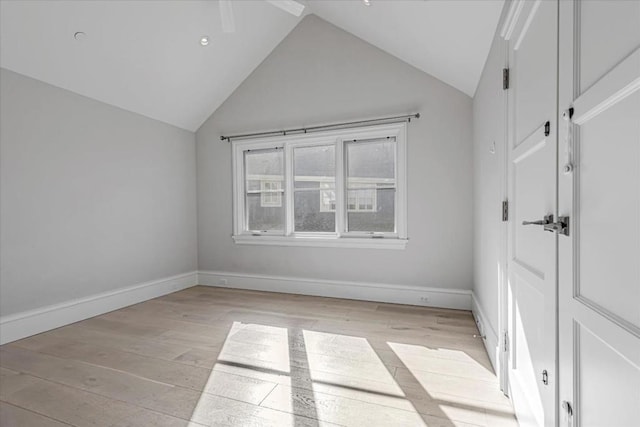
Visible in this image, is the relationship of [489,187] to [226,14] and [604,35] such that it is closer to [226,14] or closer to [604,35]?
[604,35]

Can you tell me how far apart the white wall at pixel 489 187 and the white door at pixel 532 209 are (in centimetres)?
23

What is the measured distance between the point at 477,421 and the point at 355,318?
62.7 inches

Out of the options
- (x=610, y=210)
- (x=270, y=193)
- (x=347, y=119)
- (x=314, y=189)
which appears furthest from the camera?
(x=270, y=193)

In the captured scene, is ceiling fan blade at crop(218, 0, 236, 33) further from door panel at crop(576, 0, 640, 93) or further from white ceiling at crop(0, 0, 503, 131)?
door panel at crop(576, 0, 640, 93)

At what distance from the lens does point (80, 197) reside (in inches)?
129

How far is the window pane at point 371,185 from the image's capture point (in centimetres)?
370

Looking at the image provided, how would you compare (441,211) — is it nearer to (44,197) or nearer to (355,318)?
(355,318)

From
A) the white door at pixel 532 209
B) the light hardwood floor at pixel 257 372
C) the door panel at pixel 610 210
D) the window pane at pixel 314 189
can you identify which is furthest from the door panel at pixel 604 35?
the window pane at pixel 314 189

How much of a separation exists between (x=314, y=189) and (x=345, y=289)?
1317 mm

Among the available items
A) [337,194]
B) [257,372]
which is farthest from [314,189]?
[257,372]

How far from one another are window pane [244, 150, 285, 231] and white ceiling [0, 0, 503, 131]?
1.07m

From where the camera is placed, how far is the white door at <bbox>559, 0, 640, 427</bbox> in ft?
2.36

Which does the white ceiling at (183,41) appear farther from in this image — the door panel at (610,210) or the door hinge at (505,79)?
the door panel at (610,210)

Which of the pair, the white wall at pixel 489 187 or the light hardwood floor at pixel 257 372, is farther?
the white wall at pixel 489 187
